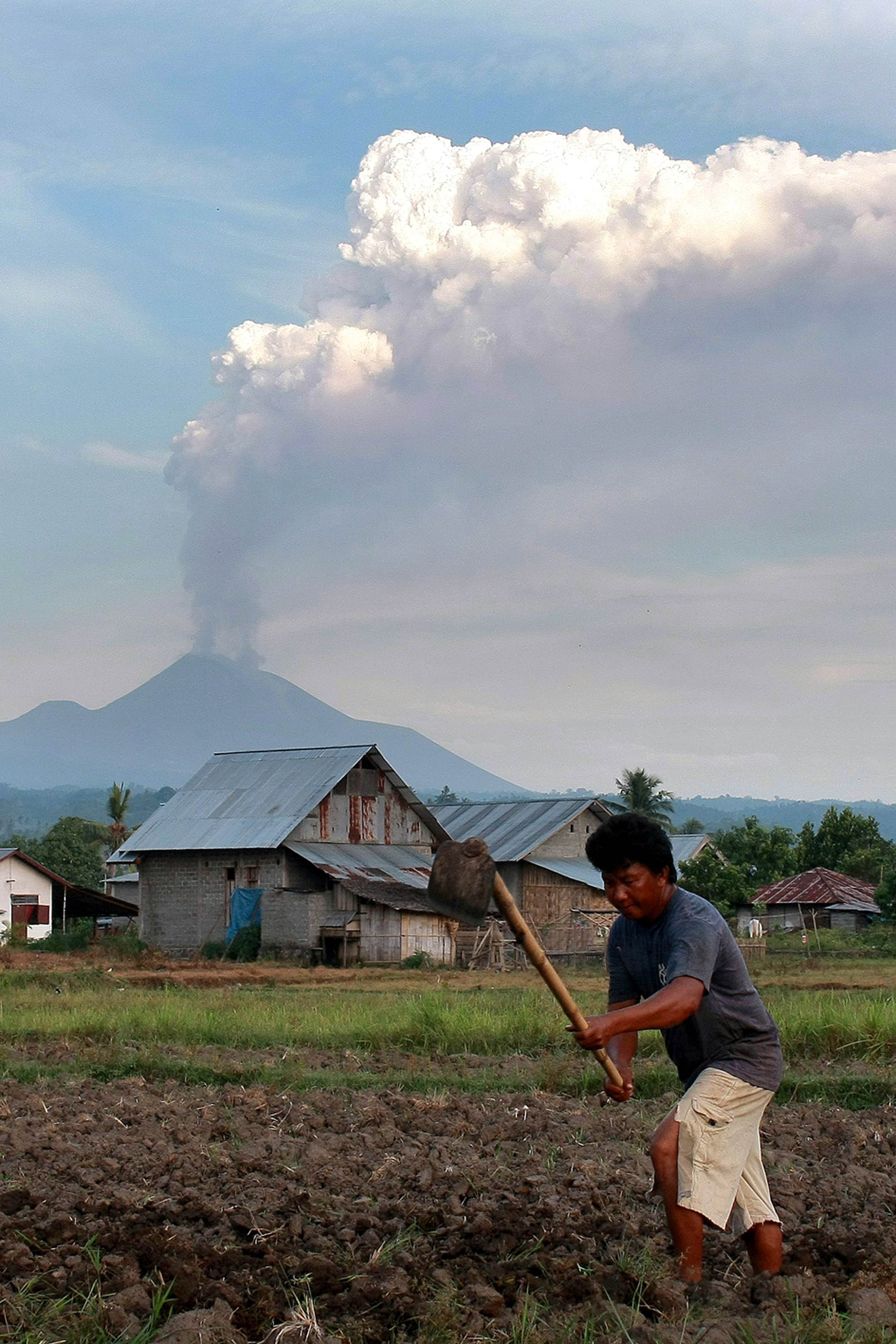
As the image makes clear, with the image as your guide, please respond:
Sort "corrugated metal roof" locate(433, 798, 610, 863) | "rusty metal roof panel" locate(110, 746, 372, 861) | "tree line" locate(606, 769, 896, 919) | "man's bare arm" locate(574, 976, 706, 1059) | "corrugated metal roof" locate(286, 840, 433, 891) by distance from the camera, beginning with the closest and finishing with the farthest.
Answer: "man's bare arm" locate(574, 976, 706, 1059), "corrugated metal roof" locate(286, 840, 433, 891), "rusty metal roof panel" locate(110, 746, 372, 861), "corrugated metal roof" locate(433, 798, 610, 863), "tree line" locate(606, 769, 896, 919)

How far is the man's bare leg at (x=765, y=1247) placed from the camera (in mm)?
4469

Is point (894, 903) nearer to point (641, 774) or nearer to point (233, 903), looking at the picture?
point (233, 903)

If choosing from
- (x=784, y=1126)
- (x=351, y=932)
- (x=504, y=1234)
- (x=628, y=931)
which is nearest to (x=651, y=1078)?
(x=784, y=1126)

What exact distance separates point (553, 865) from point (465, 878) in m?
31.8

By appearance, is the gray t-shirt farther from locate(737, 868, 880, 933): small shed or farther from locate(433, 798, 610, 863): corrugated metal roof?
locate(737, 868, 880, 933): small shed

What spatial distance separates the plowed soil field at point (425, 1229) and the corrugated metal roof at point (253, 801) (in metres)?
24.2

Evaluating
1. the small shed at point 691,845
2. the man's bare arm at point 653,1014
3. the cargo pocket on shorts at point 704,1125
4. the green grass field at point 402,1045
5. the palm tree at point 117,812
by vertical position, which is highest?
the palm tree at point 117,812

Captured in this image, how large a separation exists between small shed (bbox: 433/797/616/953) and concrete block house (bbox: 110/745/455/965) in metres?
1.84

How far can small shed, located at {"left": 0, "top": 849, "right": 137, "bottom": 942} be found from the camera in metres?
40.0

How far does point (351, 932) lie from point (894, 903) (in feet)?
44.1

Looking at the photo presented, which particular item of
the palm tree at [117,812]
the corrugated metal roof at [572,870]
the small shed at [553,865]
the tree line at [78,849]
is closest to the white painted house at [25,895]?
the small shed at [553,865]

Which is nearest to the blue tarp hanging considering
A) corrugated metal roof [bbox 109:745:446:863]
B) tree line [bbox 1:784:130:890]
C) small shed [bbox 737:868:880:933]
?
corrugated metal roof [bbox 109:745:446:863]

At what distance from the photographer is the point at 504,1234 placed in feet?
16.1

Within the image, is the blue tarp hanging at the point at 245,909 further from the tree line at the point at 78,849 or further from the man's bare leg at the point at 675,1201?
the man's bare leg at the point at 675,1201
